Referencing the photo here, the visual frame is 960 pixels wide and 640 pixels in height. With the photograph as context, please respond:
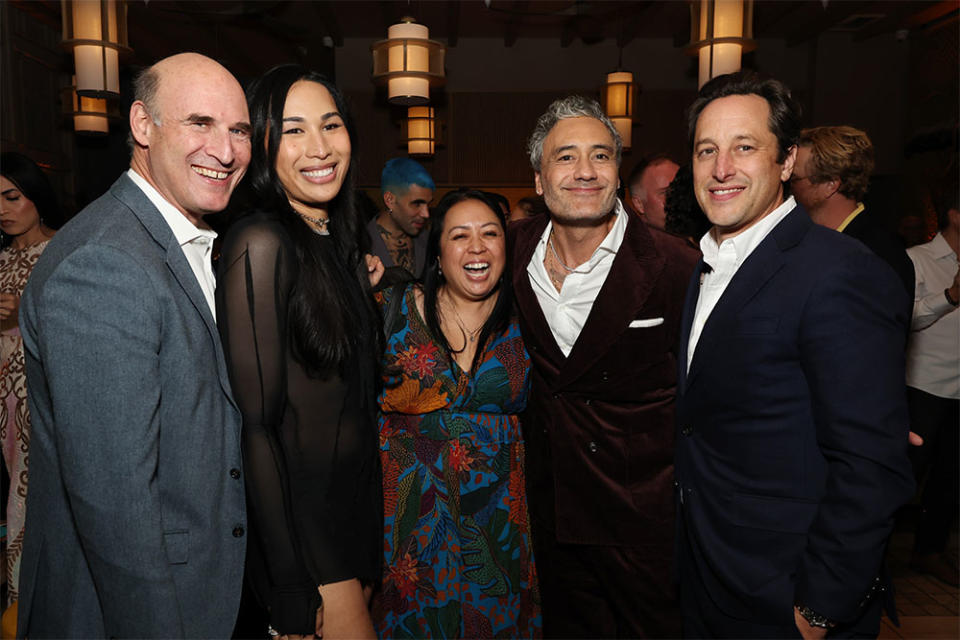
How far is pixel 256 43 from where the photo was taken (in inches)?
312

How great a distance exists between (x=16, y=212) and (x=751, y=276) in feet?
10.8

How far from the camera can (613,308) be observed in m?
2.02

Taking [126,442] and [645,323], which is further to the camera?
[645,323]

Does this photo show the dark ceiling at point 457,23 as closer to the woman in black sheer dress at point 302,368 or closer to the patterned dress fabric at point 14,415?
the patterned dress fabric at point 14,415

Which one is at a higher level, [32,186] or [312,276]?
[32,186]

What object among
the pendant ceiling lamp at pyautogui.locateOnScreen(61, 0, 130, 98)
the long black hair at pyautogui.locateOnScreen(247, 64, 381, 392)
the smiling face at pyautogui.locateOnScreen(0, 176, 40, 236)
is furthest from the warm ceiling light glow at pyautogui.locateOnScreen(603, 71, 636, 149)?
the long black hair at pyautogui.locateOnScreen(247, 64, 381, 392)

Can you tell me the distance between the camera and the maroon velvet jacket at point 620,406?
2021mm

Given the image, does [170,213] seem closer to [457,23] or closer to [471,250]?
[471,250]

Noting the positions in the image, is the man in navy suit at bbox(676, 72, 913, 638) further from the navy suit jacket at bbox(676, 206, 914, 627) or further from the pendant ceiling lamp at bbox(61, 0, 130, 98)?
the pendant ceiling lamp at bbox(61, 0, 130, 98)

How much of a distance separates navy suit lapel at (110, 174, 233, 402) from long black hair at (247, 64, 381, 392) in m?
0.23

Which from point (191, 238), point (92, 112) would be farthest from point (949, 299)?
point (92, 112)

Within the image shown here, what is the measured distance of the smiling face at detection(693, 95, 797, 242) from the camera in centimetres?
157

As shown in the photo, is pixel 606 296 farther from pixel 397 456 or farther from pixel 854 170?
pixel 854 170

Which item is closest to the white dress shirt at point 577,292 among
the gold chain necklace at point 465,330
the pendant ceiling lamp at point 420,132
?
the gold chain necklace at point 465,330
